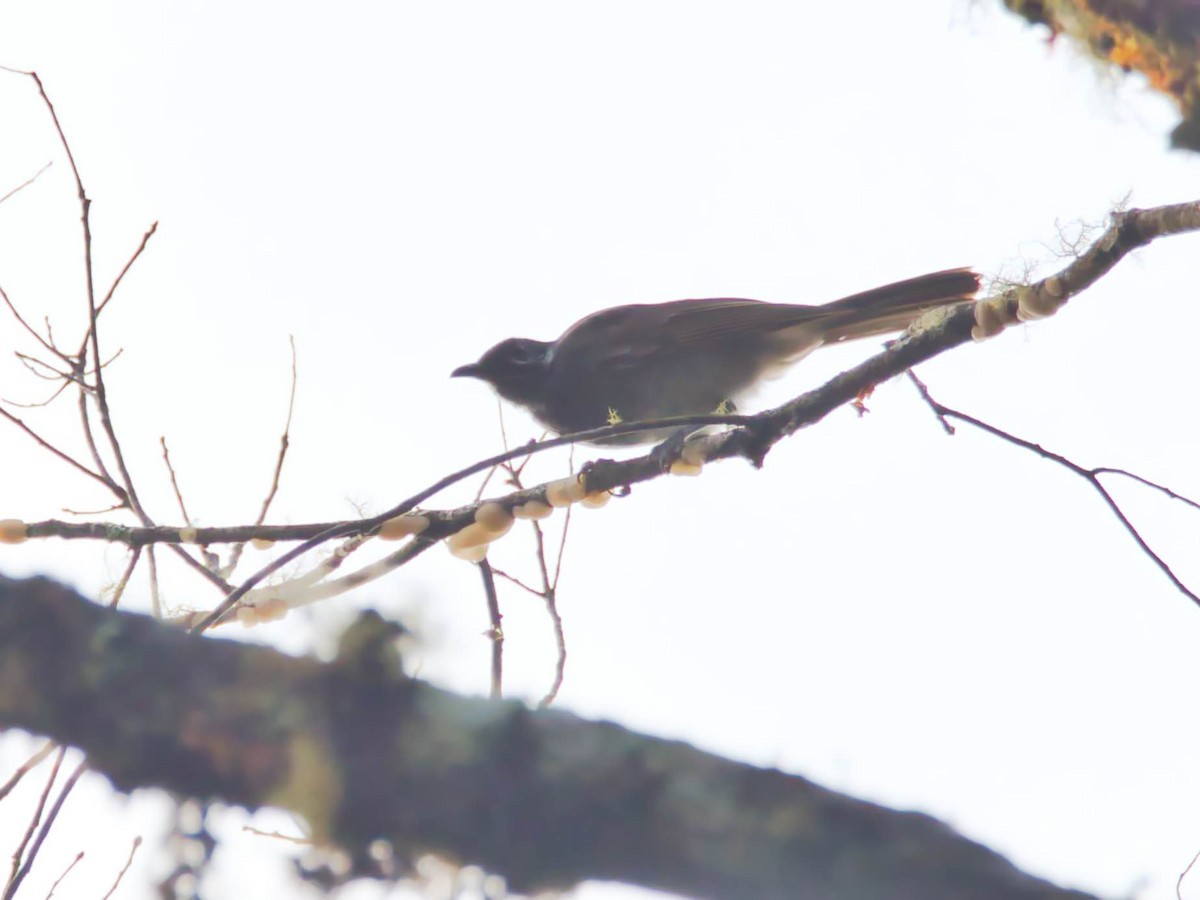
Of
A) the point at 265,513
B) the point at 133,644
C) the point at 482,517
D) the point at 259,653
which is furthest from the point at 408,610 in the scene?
the point at 265,513

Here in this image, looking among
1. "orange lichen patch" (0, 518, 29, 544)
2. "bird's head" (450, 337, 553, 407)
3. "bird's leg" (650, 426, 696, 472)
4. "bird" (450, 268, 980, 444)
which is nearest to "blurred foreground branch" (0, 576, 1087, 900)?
"orange lichen patch" (0, 518, 29, 544)

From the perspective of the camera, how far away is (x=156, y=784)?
3.75ft

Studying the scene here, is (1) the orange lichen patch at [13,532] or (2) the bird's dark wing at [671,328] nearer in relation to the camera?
(1) the orange lichen patch at [13,532]

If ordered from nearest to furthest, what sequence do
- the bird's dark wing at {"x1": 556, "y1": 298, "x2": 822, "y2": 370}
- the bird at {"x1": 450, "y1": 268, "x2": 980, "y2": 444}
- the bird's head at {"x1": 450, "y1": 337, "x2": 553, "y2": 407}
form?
the bird at {"x1": 450, "y1": 268, "x2": 980, "y2": 444}
the bird's dark wing at {"x1": 556, "y1": 298, "x2": 822, "y2": 370}
the bird's head at {"x1": 450, "y1": 337, "x2": 553, "y2": 407}

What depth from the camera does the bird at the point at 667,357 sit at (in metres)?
6.61

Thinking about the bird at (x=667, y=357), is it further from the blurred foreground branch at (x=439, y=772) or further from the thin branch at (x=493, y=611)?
the blurred foreground branch at (x=439, y=772)

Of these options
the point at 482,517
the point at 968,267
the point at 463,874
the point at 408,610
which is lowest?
the point at 463,874

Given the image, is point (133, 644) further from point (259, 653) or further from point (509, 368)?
point (509, 368)

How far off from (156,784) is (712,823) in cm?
54

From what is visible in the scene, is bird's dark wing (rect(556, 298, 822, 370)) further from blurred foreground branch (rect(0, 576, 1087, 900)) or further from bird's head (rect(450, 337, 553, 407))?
blurred foreground branch (rect(0, 576, 1087, 900))

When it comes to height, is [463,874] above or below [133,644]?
below

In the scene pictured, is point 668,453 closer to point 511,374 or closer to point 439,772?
point 511,374

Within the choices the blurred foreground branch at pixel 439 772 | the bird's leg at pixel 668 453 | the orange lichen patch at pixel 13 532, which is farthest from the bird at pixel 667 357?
the blurred foreground branch at pixel 439 772

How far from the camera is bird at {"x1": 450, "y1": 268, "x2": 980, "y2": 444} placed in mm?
6613
